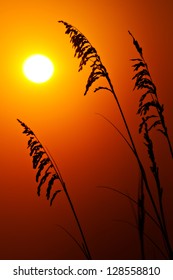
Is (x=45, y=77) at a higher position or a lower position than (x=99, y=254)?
higher

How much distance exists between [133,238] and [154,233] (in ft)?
0.33

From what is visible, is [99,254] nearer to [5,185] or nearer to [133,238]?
[133,238]

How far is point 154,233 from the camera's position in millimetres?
1799

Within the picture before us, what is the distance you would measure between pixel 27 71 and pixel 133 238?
3.18 feet

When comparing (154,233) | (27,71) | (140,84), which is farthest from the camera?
(27,71)

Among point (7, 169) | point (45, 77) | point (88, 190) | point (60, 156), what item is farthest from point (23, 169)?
point (45, 77)

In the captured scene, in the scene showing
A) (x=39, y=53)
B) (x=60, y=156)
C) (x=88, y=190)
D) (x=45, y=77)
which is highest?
(x=39, y=53)

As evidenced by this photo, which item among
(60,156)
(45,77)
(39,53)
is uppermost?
(39,53)
